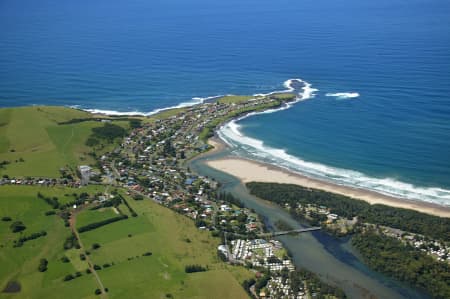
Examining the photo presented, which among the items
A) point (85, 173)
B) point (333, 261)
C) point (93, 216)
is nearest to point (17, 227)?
point (93, 216)

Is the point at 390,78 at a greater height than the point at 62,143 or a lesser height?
greater

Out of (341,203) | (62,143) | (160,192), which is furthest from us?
(62,143)

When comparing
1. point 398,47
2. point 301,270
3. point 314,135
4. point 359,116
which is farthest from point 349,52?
point 301,270

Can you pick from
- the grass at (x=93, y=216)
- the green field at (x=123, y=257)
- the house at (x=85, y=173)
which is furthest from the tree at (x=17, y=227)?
the house at (x=85, y=173)

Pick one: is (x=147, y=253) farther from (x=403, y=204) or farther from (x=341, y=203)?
(x=403, y=204)

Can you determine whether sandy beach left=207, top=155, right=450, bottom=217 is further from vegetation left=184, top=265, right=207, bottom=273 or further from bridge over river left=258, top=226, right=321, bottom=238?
vegetation left=184, top=265, right=207, bottom=273

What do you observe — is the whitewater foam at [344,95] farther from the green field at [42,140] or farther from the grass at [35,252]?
the grass at [35,252]
